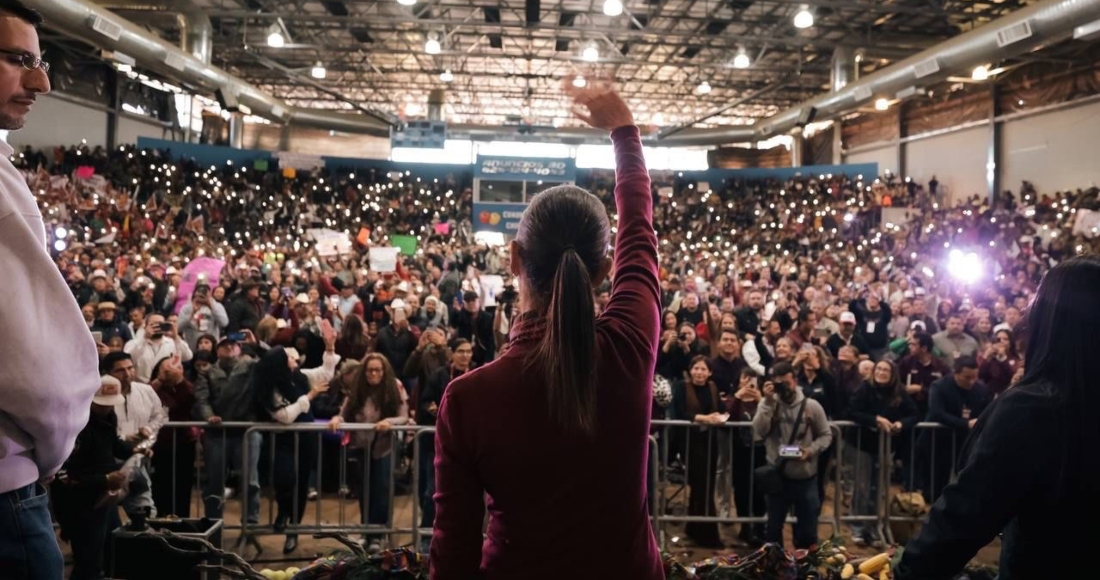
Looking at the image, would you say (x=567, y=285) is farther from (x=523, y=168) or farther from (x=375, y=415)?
(x=523, y=168)

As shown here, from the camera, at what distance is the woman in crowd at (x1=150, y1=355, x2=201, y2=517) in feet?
19.6

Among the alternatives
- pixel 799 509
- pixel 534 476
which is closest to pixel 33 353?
pixel 534 476

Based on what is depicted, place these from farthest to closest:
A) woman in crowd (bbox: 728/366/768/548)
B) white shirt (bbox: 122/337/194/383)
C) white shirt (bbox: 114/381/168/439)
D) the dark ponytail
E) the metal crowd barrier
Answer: white shirt (bbox: 122/337/194/383) < woman in crowd (bbox: 728/366/768/548) < the metal crowd barrier < white shirt (bbox: 114/381/168/439) < the dark ponytail

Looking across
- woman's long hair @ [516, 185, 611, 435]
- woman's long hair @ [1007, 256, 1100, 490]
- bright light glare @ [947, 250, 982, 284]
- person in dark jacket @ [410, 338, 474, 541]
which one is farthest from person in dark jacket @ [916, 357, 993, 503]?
bright light glare @ [947, 250, 982, 284]

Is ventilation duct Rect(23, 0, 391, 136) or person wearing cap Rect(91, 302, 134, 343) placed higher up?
ventilation duct Rect(23, 0, 391, 136)

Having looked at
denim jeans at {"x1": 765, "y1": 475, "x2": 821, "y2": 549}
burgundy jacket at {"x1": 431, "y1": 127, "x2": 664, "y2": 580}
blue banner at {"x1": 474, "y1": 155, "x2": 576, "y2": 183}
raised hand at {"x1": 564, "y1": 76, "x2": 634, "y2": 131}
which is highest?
blue banner at {"x1": 474, "y1": 155, "x2": 576, "y2": 183}

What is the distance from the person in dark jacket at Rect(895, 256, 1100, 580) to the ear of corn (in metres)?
1.75

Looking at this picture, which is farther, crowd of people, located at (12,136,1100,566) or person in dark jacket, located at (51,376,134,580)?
crowd of people, located at (12,136,1100,566)

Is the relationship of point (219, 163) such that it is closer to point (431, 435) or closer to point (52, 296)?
point (431, 435)

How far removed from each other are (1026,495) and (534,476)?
1103 mm

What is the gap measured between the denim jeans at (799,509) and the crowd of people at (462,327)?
2cm

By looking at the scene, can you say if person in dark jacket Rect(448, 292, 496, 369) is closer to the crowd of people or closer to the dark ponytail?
the crowd of people

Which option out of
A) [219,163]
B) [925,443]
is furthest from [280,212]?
[925,443]

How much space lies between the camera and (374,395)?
20.0ft
